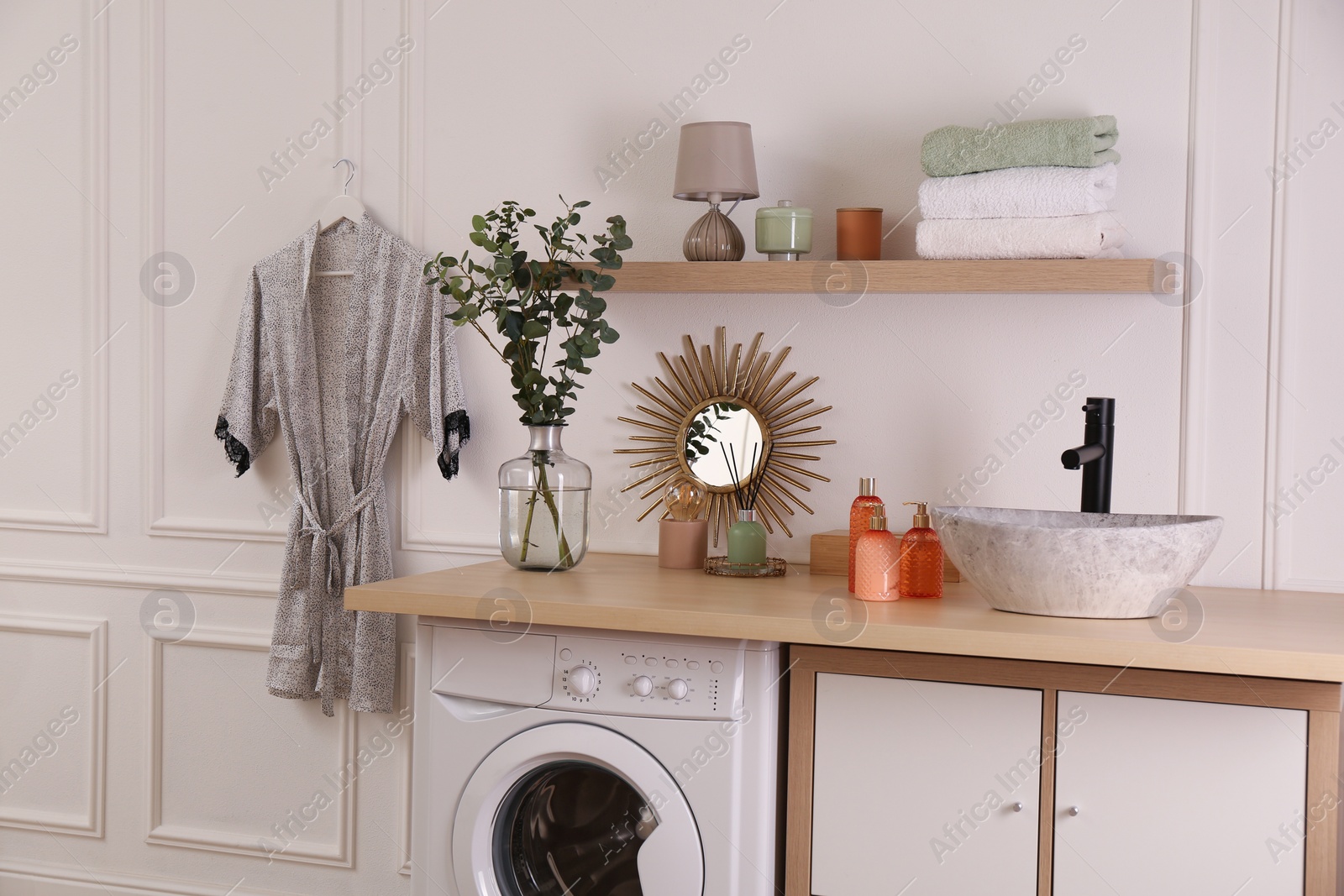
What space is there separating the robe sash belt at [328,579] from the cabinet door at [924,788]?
1.20 m

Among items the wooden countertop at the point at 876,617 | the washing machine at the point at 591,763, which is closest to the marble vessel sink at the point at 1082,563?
the wooden countertop at the point at 876,617

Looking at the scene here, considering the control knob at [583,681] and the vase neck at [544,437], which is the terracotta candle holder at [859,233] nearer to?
the vase neck at [544,437]

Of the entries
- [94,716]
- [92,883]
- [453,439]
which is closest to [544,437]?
[453,439]

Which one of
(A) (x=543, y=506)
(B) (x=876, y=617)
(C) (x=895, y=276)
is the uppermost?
(C) (x=895, y=276)

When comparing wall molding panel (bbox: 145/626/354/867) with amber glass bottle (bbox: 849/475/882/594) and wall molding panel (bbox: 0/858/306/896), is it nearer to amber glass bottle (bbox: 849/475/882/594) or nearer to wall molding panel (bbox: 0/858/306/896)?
wall molding panel (bbox: 0/858/306/896)

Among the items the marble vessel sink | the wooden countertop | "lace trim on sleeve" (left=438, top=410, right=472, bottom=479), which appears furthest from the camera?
"lace trim on sleeve" (left=438, top=410, right=472, bottom=479)

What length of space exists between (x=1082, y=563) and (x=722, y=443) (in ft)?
2.85

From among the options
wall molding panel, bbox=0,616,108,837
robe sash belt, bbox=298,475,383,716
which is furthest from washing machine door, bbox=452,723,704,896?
wall molding panel, bbox=0,616,108,837

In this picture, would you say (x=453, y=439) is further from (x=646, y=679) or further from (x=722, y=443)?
(x=646, y=679)

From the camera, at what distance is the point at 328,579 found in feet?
8.11

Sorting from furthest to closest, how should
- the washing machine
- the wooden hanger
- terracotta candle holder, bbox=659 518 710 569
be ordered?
the wooden hanger < terracotta candle holder, bbox=659 518 710 569 < the washing machine

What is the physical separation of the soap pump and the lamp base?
0.67 meters

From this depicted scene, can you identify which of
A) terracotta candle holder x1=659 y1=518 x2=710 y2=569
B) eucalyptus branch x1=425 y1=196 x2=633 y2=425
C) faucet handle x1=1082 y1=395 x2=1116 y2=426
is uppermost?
eucalyptus branch x1=425 y1=196 x2=633 y2=425

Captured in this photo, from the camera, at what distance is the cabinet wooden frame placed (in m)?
1.55
